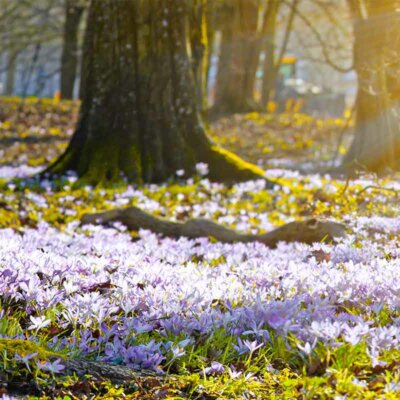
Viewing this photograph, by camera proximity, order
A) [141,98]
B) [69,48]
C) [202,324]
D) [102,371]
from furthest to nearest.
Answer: [69,48]
[141,98]
[202,324]
[102,371]

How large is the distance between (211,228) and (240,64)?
2145 centimetres

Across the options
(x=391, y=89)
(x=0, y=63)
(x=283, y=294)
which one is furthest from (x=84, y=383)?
(x=0, y=63)

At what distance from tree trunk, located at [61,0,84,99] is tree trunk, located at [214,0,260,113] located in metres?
6.62

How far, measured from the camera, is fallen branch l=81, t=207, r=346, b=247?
23.7 feet

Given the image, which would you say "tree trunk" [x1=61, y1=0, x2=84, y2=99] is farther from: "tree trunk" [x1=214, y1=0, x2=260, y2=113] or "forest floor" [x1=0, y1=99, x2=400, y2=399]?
"forest floor" [x1=0, y1=99, x2=400, y2=399]

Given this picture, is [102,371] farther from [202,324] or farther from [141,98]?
[141,98]

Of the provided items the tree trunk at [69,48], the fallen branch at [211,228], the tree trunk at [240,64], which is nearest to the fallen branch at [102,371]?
the fallen branch at [211,228]

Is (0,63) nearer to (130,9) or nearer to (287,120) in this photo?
(287,120)

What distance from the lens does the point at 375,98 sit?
564 inches

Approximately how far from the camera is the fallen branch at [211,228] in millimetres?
7234

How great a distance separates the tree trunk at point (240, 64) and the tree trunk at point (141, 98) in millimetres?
15550

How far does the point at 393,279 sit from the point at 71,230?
4.61m

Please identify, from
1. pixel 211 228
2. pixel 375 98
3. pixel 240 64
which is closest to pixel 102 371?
pixel 211 228

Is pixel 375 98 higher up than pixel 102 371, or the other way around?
pixel 375 98
